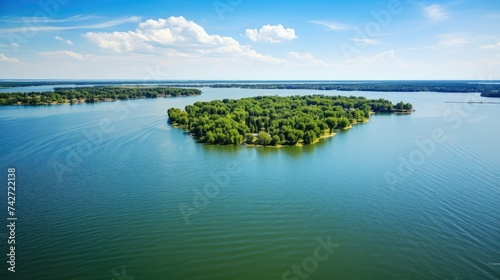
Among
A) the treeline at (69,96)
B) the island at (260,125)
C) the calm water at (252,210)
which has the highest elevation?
the treeline at (69,96)

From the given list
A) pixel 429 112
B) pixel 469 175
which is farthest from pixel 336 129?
pixel 429 112

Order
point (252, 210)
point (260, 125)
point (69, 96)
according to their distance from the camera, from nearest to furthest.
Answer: point (252, 210) < point (260, 125) < point (69, 96)

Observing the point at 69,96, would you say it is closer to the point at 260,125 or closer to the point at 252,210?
the point at 260,125

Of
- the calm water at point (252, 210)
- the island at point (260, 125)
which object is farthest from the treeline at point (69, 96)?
the calm water at point (252, 210)

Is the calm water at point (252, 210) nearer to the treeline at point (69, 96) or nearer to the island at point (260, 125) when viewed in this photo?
the island at point (260, 125)

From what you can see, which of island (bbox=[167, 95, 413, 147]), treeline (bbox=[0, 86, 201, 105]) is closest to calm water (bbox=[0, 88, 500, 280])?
island (bbox=[167, 95, 413, 147])

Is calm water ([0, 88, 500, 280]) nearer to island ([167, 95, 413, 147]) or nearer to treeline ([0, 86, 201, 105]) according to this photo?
island ([167, 95, 413, 147])

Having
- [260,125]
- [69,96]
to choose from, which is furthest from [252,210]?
[69,96]

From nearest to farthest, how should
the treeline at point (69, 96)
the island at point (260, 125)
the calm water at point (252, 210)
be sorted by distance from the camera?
the calm water at point (252, 210), the island at point (260, 125), the treeline at point (69, 96)
